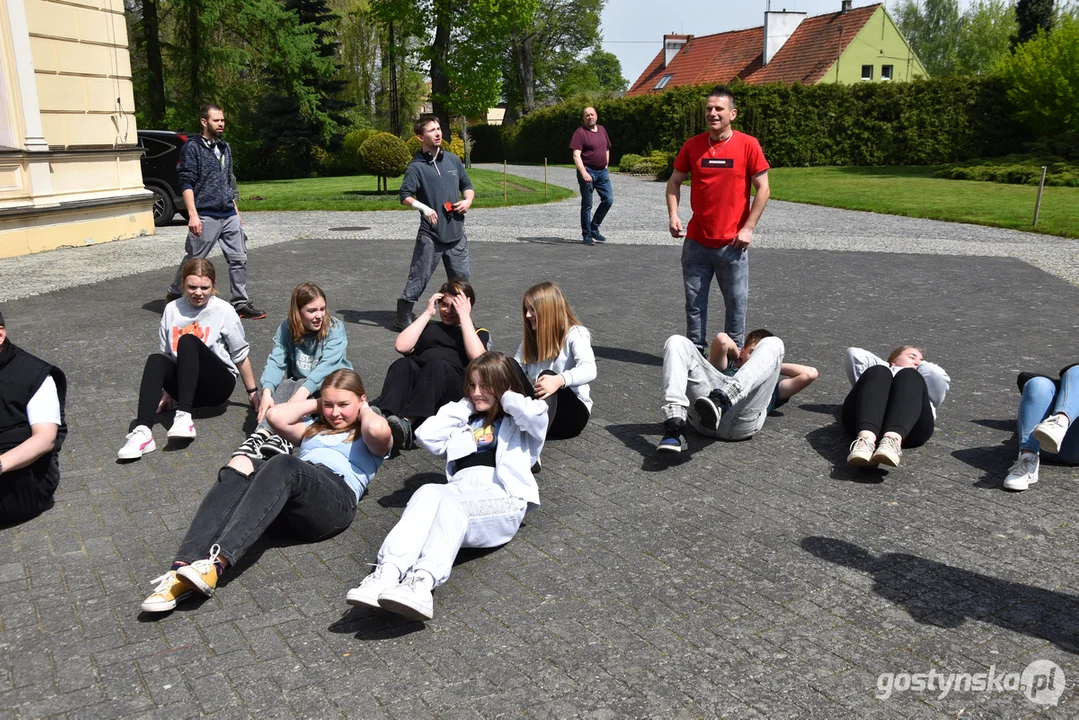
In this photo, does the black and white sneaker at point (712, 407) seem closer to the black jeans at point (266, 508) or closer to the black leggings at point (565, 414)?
the black leggings at point (565, 414)

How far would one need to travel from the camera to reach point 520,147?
160 ft

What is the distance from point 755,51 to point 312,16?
25.7 m

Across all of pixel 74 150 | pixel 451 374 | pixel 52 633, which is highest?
pixel 74 150

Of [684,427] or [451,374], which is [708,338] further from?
[451,374]

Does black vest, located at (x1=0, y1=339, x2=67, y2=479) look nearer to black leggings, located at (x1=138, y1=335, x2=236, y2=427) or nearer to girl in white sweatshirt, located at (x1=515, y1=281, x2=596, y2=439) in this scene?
black leggings, located at (x1=138, y1=335, x2=236, y2=427)

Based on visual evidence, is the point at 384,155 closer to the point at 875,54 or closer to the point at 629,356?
→ the point at 629,356

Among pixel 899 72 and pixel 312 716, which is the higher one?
pixel 899 72

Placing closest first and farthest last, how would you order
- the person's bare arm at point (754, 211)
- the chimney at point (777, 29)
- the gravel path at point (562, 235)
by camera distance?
the person's bare arm at point (754, 211) → the gravel path at point (562, 235) → the chimney at point (777, 29)

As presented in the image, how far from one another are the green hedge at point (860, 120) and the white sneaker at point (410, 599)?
35041 mm

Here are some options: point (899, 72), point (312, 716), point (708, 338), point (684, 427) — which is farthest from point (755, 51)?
point (312, 716)

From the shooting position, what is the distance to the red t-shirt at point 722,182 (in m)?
7.33

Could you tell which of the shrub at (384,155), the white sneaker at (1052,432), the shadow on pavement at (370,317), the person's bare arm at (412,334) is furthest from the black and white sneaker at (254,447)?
the shrub at (384,155)

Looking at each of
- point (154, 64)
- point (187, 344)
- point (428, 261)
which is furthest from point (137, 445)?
point (154, 64)

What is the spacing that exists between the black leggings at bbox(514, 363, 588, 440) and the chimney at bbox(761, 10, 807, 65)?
48.9m
